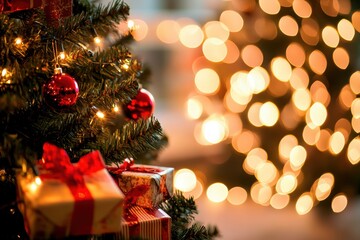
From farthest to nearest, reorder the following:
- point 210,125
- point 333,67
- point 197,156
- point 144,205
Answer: point 197,156
point 210,125
point 333,67
point 144,205

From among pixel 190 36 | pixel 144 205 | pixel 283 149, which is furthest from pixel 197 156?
pixel 144 205

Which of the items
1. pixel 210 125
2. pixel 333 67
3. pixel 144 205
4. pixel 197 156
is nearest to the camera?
pixel 144 205

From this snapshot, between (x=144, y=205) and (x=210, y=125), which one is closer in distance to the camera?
(x=144, y=205)

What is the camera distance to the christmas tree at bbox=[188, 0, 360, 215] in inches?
65.6

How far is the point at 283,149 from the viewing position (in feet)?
5.83

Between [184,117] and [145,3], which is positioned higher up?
[145,3]

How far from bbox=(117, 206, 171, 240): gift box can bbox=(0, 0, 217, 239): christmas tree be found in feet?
0.10

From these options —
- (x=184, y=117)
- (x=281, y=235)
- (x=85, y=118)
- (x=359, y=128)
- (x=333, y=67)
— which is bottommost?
(x=281, y=235)

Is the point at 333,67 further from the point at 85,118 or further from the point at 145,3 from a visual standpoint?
the point at 145,3

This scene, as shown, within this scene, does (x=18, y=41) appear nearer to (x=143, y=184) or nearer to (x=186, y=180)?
(x=143, y=184)

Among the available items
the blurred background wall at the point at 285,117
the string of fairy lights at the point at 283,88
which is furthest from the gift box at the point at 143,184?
the string of fairy lights at the point at 283,88

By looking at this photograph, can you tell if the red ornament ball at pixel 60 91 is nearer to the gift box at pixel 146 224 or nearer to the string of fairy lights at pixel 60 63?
the string of fairy lights at pixel 60 63

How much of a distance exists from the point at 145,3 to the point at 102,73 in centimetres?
218

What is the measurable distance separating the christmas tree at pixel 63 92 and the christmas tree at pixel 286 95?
37.2 inches
